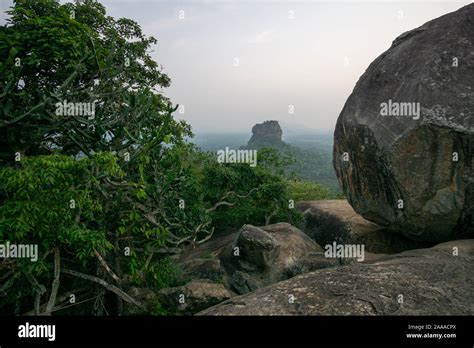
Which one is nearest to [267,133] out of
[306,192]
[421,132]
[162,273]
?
[306,192]

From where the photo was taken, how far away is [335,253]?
44.1 feet

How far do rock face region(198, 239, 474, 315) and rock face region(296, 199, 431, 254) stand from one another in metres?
5.35

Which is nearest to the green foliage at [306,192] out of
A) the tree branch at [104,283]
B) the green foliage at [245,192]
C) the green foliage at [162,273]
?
the green foliage at [245,192]

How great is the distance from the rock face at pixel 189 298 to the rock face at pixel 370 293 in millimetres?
5057

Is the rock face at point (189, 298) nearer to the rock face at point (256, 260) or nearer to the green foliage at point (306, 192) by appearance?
the rock face at point (256, 260)

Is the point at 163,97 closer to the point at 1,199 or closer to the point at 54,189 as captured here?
the point at 1,199

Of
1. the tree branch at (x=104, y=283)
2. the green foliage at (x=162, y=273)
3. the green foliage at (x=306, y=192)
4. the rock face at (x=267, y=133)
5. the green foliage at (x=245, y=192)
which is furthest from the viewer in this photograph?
the rock face at (x=267, y=133)

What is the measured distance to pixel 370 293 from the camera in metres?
6.21

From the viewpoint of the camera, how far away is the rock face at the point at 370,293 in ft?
19.5

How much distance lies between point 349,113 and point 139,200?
671 cm

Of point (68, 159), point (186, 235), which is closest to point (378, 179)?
point (186, 235)

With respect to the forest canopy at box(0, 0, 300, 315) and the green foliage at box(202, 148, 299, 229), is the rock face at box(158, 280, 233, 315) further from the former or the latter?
the green foliage at box(202, 148, 299, 229)

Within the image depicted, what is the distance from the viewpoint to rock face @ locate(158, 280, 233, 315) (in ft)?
36.8

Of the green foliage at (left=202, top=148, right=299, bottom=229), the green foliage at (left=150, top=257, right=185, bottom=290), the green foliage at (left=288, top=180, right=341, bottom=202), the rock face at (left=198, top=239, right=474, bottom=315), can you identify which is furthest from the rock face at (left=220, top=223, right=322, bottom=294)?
the green foliage at (left=288, top=180, right=341, bottom=202)
